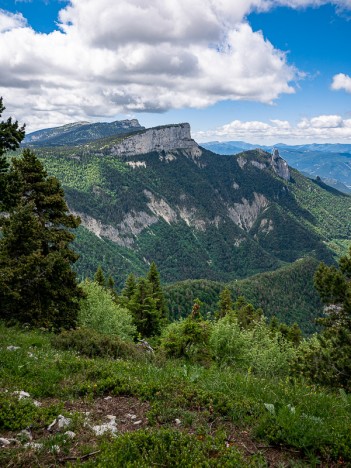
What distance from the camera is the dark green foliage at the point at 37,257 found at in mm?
19688

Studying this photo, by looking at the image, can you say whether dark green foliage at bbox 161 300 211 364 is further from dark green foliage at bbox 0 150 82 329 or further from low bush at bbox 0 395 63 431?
low bush at bbox 0 395 63 431

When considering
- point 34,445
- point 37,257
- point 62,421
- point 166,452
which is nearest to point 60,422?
point 62,421

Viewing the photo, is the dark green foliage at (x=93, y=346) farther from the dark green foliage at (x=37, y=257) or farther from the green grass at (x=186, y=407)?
the dark green foliage at (x=37, y=257)

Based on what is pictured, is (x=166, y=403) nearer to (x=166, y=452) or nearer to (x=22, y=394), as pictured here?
(x=166, y=452)

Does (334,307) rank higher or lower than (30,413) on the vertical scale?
lower

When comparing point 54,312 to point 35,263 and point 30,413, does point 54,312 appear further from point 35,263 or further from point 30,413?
point 30,413

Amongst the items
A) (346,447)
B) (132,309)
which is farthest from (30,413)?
(132,309)

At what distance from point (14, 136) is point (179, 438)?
45.6 ft

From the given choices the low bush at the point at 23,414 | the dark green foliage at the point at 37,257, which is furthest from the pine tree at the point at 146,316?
the low bush at the point at 23,414

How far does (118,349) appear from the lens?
13.9m

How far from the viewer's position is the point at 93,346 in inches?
539

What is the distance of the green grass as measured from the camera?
5961mm

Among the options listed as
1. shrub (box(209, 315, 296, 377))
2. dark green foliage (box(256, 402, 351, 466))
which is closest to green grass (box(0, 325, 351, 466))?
dark green foliage (box(256, 402, 351, 466))

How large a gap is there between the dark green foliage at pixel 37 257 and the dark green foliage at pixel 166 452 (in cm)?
1489
